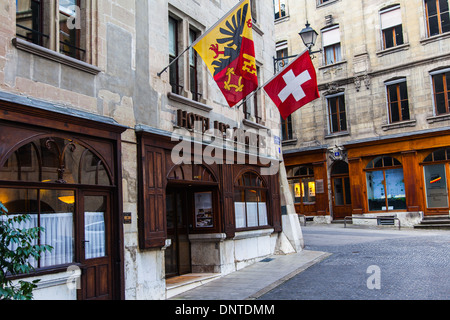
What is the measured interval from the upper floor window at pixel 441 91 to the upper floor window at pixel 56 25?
60.7 feet

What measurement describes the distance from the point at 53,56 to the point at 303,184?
2029 centimetres

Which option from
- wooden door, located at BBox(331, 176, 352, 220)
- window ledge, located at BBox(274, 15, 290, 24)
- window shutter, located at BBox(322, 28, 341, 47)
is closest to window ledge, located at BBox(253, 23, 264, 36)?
window shutter, located at BBox(322, 28, 341, 47)

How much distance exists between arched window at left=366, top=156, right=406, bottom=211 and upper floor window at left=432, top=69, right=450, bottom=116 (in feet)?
10.5

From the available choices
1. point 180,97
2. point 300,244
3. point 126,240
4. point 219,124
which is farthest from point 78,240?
point 300,244

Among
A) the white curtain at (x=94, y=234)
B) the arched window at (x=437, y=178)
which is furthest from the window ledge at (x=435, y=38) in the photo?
the white curtain at (x=94, y=234)

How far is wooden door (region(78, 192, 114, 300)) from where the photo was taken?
7.73m

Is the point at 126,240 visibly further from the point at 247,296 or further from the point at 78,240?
the point at 247,296

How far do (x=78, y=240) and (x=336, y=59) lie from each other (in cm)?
2118

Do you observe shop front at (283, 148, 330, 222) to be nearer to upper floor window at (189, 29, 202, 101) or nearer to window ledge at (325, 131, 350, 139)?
window ledge at (325, 131, 350, 139)

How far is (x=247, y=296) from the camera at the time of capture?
358 inches

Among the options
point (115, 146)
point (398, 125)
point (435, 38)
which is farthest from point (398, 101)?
point (115, 146)

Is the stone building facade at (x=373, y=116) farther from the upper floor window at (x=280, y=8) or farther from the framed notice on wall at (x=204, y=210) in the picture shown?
the framed notice on wall at (x=204, y=210)

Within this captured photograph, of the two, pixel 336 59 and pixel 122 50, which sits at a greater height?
pixel 336 59

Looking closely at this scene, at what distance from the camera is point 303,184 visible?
26.2 m
